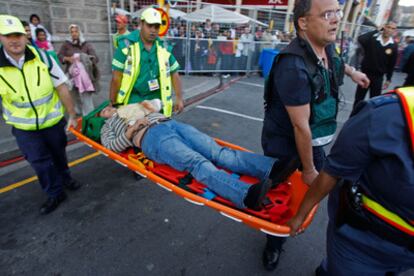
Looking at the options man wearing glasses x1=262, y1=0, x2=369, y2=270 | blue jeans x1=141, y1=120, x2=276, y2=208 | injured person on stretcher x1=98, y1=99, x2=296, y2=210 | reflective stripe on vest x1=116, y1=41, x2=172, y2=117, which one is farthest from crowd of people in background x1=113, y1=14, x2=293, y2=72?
man wearing glasses x1=262, y1=0, x2=369, y2=270

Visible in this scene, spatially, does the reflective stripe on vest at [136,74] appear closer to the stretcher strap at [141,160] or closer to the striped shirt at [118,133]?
the striped shirt at [118,133]

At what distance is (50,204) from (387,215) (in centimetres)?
299

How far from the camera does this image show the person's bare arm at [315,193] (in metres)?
1.24

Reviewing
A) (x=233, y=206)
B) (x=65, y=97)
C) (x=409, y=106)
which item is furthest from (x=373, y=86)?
(x=65, y=97)

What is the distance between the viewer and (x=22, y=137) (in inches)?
102

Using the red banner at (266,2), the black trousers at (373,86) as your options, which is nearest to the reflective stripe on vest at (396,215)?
the black trousers at (373,86)

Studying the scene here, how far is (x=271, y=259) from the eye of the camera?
226 cm

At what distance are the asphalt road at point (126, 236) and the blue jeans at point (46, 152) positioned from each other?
0.29 meters

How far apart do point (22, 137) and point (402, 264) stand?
3.08m

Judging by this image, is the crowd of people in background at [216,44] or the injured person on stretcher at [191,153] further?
the crowd of people in background at [216,44]

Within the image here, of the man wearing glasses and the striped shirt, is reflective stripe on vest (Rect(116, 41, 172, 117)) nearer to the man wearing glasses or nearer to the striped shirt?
the striped shirt

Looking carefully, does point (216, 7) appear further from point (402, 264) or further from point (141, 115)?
point (402, 264)

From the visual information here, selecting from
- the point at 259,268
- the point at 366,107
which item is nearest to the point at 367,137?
the point at 366,107

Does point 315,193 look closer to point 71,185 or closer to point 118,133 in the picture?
point 118,133
